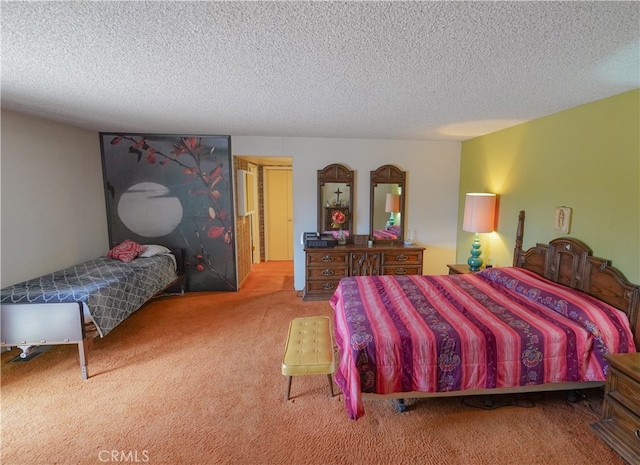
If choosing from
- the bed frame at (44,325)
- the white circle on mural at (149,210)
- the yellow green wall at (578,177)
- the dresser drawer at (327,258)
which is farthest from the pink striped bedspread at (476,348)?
the white circle on mural at (149,210)

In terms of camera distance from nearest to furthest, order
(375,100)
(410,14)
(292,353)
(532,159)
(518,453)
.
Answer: (410,14) < (518,453) < (292,353) < (375,100) < (532,159)

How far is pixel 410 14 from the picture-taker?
1.19 meters

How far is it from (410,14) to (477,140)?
Result: 3190mm

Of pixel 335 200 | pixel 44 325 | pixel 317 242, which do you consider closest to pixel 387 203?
pixel 335 200

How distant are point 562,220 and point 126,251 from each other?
4792 millimetres

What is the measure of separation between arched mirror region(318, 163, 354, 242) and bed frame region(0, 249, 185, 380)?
114 inches

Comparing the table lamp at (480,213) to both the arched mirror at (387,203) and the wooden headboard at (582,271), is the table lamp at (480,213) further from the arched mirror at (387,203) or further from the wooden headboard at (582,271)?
the arched mirror at (387,203)

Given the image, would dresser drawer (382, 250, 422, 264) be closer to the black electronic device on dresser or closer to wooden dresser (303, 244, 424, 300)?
wooden dresser (303, 244, 424, 300)

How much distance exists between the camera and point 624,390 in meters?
1.66

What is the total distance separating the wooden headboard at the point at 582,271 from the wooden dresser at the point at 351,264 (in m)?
1.33

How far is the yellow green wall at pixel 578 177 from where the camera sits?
204 centimetres

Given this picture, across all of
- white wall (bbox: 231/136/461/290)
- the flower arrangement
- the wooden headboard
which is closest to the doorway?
white wall (bbox: 231/136/461/290)

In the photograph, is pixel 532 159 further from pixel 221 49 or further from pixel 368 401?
pixel 221 49

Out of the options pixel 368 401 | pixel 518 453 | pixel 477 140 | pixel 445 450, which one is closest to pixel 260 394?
pixel 368 401
